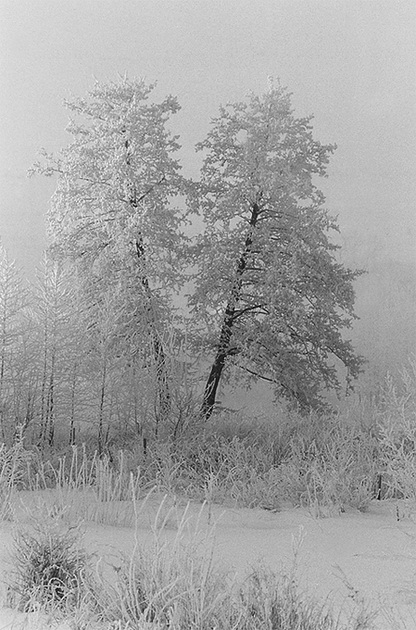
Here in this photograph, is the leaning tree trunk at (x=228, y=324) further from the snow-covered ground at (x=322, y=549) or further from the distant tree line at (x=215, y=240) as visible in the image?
the snow-covered ground at (x=322, y=549)

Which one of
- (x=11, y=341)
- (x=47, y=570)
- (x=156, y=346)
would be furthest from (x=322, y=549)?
(x=156, y=346)

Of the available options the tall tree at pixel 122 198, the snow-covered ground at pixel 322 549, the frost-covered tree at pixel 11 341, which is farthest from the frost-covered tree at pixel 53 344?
the snow-covered ground at pixel 322 549

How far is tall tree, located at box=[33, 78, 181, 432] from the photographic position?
45.3 feet

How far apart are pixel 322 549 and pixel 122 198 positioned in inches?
420

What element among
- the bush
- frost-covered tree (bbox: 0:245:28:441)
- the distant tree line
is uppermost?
the distant tree line

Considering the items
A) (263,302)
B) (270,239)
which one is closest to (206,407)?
(263,302)

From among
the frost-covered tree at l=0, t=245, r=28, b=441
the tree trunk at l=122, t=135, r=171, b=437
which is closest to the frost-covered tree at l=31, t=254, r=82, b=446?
the frost-covered tree at l=0, t=245, r=28, b=441

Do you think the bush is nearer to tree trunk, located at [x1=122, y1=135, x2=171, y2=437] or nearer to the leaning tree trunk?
tree trunk, located at [x1=122, y1=135, x2=171, y2=437]

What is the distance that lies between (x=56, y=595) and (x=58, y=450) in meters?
7.42

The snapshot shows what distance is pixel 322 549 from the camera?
15.6 feet

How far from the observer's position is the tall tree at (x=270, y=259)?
14094 mm

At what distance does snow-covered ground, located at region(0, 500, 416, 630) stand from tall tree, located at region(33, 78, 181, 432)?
7.77 meters

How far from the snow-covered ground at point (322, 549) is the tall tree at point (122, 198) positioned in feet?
25.5

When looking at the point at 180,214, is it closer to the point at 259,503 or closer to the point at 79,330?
the point at 79,330
